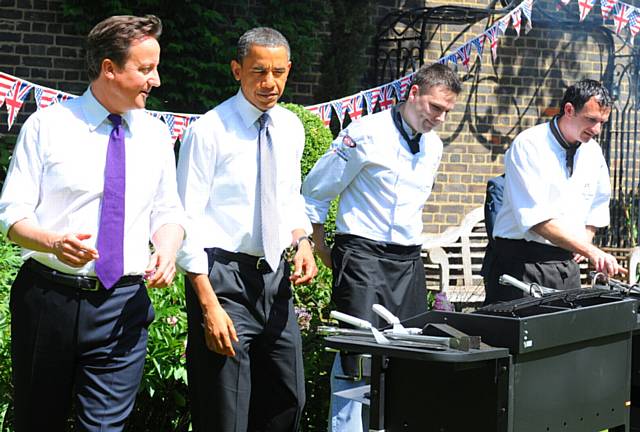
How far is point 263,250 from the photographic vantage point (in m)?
4.16

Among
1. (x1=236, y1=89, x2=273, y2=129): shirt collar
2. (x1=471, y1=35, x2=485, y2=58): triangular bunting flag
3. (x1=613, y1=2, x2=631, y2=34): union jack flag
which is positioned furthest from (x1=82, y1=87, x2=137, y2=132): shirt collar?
(x1=613, y1=2, x2=631, y2=34): union jack flag

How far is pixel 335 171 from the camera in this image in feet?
17.1

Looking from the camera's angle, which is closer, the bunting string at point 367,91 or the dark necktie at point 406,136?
the dark necktie at point 406,136

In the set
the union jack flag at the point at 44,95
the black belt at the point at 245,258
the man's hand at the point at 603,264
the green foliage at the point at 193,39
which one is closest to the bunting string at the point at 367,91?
the union jack flag at the point at 44,95

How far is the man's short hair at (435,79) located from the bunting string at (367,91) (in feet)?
10.3

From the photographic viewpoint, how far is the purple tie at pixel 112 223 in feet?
11.8

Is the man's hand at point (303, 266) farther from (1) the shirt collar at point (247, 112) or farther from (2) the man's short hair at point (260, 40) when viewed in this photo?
(2) the man's short hair at point (260, 40)

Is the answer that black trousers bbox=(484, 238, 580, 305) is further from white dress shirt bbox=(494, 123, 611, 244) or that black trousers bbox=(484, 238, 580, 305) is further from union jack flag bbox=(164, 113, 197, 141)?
union jack flag bbox=(164, 113, 197, 141)

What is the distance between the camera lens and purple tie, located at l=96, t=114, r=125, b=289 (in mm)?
3604

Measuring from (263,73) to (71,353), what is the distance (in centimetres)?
136

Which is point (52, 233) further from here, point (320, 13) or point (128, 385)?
point (320, 13)

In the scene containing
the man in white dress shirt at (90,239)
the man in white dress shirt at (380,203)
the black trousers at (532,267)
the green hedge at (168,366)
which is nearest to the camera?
the man in white dress shirt at (90,239)

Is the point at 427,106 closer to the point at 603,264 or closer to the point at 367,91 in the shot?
the point at 603,264

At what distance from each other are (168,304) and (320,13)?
17.7 ft
